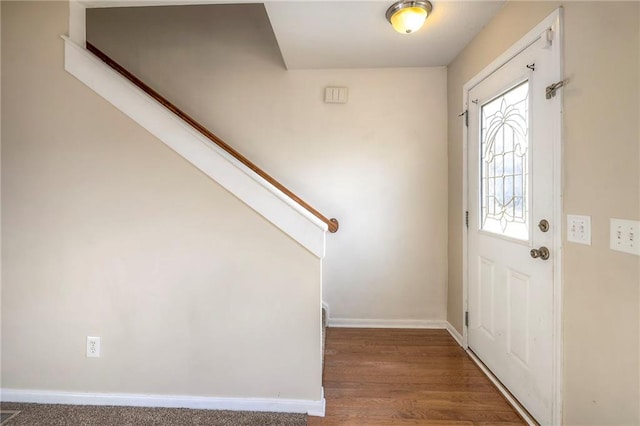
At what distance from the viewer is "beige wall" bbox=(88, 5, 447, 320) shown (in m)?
2.44

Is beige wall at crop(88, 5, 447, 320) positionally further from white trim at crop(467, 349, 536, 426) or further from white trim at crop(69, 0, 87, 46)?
white trim at crop(69, 0, 87, 46)

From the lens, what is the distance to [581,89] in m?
1.15

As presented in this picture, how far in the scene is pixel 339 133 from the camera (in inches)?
96.6

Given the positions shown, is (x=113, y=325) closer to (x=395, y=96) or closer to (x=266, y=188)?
(x=266, y=188)

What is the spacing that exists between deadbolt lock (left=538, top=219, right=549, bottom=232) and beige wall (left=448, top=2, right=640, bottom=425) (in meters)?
0.13

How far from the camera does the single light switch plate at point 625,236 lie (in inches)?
37.3

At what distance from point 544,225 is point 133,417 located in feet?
7.36

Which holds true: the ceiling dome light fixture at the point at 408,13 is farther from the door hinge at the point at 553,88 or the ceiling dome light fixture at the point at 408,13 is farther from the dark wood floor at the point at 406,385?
the dark wood floor at the point at 406,385

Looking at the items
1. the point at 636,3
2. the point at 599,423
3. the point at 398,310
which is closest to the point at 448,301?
the point at 398,310

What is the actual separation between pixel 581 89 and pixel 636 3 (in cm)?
28

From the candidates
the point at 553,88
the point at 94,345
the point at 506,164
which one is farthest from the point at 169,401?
the point at 553,88

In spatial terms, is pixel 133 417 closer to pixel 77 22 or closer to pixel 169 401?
pixel 169 401

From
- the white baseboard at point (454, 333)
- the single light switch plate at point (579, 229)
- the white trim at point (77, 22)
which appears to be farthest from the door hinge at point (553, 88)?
the white trim at point (77, 22)

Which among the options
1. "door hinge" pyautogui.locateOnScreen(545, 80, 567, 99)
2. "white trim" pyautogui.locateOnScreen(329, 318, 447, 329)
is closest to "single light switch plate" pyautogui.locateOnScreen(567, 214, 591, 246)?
"door hinge" pyautogui.locateOnScreen(545, 80, 567, 99)
